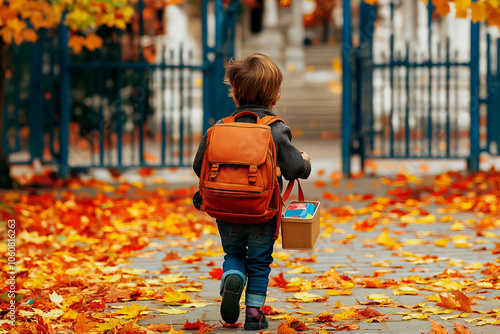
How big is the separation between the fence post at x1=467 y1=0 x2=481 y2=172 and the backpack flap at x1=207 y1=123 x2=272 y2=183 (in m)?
6.48

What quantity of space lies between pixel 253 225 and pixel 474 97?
641cm

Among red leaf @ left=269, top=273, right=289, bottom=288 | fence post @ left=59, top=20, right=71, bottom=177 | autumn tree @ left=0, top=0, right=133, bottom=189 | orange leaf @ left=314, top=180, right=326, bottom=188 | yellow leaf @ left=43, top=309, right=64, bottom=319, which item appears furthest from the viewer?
fence post @ left=59, top=20, right=71, bottom=177

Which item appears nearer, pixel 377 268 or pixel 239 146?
pixel 239 146

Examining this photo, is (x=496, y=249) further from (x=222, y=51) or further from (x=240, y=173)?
(x=222, y=51)

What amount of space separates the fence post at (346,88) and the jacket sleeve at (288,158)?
6066 mm

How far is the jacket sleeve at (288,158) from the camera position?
3.41 meters

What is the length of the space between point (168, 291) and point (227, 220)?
2.94 feet

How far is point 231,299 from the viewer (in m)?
3.37

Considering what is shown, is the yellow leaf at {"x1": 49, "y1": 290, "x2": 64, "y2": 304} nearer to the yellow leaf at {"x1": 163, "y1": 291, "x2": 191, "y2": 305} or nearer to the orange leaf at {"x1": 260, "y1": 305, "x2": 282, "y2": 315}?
the yellow leaf at {"x1": 163, "y1": 291, "x2": 191, "y2": 305}

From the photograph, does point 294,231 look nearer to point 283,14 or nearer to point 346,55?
point 346,55

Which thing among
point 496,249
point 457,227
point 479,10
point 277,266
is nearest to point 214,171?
point 277,266

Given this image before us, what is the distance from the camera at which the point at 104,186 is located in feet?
28.8

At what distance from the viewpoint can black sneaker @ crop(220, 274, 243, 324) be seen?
3367 mm

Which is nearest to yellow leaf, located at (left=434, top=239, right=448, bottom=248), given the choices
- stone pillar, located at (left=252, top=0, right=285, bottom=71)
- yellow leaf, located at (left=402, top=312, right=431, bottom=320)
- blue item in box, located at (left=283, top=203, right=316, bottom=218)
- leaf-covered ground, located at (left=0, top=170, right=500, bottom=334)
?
leaf-covered ground, located at (left=0, top=170, right=500, bottom=334)
